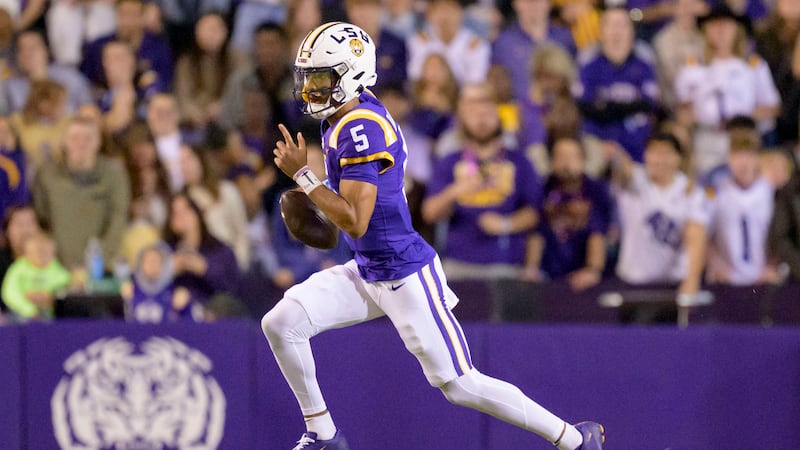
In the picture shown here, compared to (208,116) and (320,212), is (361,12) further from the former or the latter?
(320,212)

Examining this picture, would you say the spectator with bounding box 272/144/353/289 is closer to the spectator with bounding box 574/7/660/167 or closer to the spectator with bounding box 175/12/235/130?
the spectator with bounding box 175/12/235/130

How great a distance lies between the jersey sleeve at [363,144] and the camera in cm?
715

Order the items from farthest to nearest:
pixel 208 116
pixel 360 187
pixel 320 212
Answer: pixel 208 116 < pixel 320 212 < pixel 360 187

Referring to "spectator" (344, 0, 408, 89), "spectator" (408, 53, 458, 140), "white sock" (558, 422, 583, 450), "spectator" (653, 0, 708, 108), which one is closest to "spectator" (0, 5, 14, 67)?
"spectator" (344, 0, 408, 89)

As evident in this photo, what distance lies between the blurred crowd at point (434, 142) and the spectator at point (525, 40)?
0.7 inches

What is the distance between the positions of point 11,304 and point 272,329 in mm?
4127

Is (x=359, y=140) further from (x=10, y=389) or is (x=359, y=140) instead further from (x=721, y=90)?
(x=721, y=90)

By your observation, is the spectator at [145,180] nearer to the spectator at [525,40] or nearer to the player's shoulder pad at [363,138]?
the spectator at [525,40]

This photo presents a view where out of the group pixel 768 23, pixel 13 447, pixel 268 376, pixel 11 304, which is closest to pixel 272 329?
pixel 268 376

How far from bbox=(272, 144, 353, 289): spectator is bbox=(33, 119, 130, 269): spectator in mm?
1307

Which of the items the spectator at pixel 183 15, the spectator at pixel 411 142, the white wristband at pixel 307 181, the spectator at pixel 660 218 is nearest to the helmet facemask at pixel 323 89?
the white wristband at pixel 307 181

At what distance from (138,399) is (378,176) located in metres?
2.82

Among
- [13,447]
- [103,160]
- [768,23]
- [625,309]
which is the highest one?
[768,23]

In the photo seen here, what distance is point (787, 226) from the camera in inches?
419
